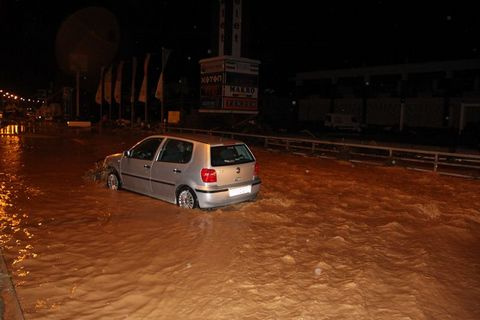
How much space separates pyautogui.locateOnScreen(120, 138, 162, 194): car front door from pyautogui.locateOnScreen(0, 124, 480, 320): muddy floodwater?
0.91 ft

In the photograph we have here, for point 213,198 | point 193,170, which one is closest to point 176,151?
point 193,170

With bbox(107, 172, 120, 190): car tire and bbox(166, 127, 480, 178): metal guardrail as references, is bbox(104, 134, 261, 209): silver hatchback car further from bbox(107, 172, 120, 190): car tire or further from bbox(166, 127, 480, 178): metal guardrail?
bbox(166, 127, 480, 178): metal guardrail

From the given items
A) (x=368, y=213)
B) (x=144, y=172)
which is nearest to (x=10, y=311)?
(x=144, y=172)

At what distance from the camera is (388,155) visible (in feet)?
62.3

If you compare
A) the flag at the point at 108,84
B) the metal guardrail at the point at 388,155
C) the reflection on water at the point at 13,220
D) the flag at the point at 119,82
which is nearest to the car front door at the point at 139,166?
the reflection on water at the point at 13,220

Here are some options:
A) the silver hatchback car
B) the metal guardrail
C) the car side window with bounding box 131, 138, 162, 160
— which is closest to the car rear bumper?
the silver hatchback car

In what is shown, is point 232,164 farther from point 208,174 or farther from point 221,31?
point 221,31

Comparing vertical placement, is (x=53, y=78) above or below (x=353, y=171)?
above

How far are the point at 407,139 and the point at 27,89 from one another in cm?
8970

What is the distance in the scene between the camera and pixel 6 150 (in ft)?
64.8

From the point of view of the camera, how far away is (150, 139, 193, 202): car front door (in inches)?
339

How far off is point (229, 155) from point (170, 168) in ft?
3.85

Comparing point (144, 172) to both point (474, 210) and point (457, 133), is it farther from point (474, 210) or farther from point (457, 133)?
point (457, 133)

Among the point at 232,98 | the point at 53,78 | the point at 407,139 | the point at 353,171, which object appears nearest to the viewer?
the point at 353,171
